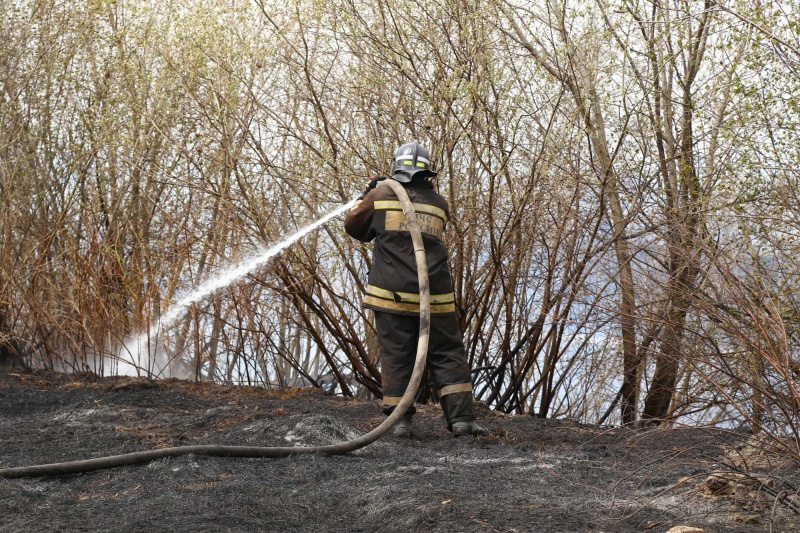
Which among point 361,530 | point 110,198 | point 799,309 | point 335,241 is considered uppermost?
point 110,198

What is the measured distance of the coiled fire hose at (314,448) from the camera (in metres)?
4.06

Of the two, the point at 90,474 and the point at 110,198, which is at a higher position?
the point at 110,198

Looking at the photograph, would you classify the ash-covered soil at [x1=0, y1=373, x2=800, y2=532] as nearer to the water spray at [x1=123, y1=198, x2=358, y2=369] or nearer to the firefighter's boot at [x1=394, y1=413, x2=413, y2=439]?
the firefighter's boot at [x1=394, y1=413, x2=413, y2=439]

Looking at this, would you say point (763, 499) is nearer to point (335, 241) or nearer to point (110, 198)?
point (335, 241)

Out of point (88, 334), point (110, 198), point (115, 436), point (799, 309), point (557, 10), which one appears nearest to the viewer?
point (799, 309)

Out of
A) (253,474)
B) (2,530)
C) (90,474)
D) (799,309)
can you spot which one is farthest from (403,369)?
(2,530)

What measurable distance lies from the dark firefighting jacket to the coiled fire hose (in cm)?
12

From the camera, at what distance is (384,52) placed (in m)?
6.16

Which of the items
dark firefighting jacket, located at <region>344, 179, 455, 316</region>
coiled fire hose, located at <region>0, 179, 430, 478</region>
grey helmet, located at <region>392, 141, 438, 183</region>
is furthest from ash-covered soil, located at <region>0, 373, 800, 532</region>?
grey helmet, located at <region>392, 141, 438, 183</region>

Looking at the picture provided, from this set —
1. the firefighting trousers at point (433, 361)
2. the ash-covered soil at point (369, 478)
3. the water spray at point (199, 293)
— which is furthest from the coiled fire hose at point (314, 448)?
the water spray at point (199, 293)

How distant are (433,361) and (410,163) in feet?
3.88

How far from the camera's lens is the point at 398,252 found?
515cm

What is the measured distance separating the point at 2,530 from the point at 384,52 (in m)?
4.08

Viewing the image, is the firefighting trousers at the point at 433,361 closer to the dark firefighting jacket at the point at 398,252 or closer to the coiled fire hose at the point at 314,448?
the dark firefighting jacket at the point at 398,252
